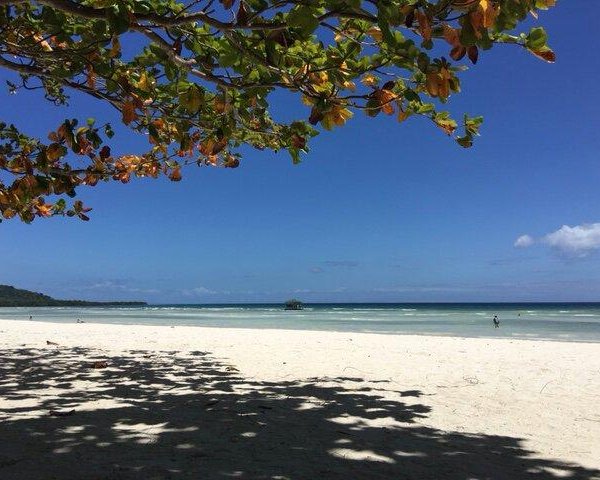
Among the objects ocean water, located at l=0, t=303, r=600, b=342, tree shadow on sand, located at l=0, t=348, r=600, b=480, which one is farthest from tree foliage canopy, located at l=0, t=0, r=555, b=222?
ocean water, located at l=0, t=303, r=600, b=342

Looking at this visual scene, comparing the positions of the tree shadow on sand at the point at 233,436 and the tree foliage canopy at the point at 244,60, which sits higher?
the tree foliage canopy at the point at 244,60

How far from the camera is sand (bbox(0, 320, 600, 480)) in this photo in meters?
3.36

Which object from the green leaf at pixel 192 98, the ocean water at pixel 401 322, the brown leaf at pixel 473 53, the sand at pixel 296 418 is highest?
the green leaf at pixel 192 98

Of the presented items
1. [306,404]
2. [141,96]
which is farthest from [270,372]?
[141,96]

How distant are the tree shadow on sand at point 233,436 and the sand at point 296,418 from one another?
2 cm

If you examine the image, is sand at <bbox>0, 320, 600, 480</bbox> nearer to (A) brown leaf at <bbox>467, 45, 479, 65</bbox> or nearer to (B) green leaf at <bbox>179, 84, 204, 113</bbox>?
(A) brown leaf at <bbox>467, 45, 479, 65</bbox>

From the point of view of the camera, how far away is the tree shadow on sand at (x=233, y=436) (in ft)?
10.7

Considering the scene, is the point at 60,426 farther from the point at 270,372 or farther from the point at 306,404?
the point at 270,372

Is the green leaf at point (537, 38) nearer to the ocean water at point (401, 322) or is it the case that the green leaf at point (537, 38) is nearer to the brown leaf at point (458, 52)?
the brown leaf at point (458, 52)

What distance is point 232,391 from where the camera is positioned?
234 inches

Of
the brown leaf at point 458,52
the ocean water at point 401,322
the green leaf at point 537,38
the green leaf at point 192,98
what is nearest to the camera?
the brown leaf at point 458,52

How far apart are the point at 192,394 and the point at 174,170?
292 centimetres

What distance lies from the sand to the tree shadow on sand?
0.02m

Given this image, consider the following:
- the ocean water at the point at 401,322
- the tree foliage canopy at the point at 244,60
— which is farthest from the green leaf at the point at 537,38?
the ocean water at the point at 401,322
